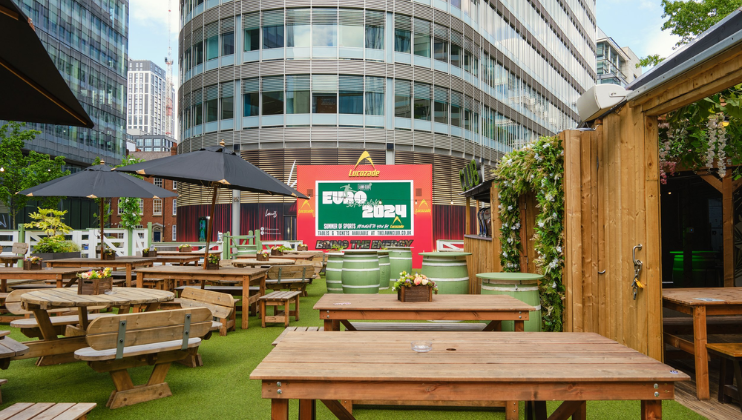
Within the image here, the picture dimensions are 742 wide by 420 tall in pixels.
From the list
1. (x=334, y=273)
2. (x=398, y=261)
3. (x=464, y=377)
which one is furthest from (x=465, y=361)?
(x=398, y=261)

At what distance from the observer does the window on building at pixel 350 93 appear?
88.4 feet

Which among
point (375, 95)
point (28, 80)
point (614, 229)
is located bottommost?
point (614, 229)

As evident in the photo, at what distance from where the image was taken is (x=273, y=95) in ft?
89.4

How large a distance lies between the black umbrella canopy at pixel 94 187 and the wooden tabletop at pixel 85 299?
3.87m

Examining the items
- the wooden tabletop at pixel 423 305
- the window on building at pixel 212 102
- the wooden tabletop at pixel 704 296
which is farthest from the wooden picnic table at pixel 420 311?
the window on building at pixel 212 102

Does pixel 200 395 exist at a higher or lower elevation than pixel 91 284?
lower

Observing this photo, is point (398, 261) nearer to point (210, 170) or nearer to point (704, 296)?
point (210, 170)

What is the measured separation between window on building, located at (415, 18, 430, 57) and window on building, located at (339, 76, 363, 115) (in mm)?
4104

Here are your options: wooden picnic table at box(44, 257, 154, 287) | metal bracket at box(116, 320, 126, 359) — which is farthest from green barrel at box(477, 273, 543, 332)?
wooden picnic table at box(44, 257, 154, 287)

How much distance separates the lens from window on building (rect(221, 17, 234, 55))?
2811 centimetres

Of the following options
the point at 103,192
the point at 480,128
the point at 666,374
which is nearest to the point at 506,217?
the point at 666,374

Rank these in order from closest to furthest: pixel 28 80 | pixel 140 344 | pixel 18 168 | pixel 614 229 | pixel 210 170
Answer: pixel 28 80 → pixel 140 344 → pixel 614 229 → pixel 210 170 → pixel 18 168

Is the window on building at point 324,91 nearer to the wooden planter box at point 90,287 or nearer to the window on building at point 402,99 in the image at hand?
the window on building at point 402,99

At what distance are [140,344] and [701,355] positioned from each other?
16.8 ft
